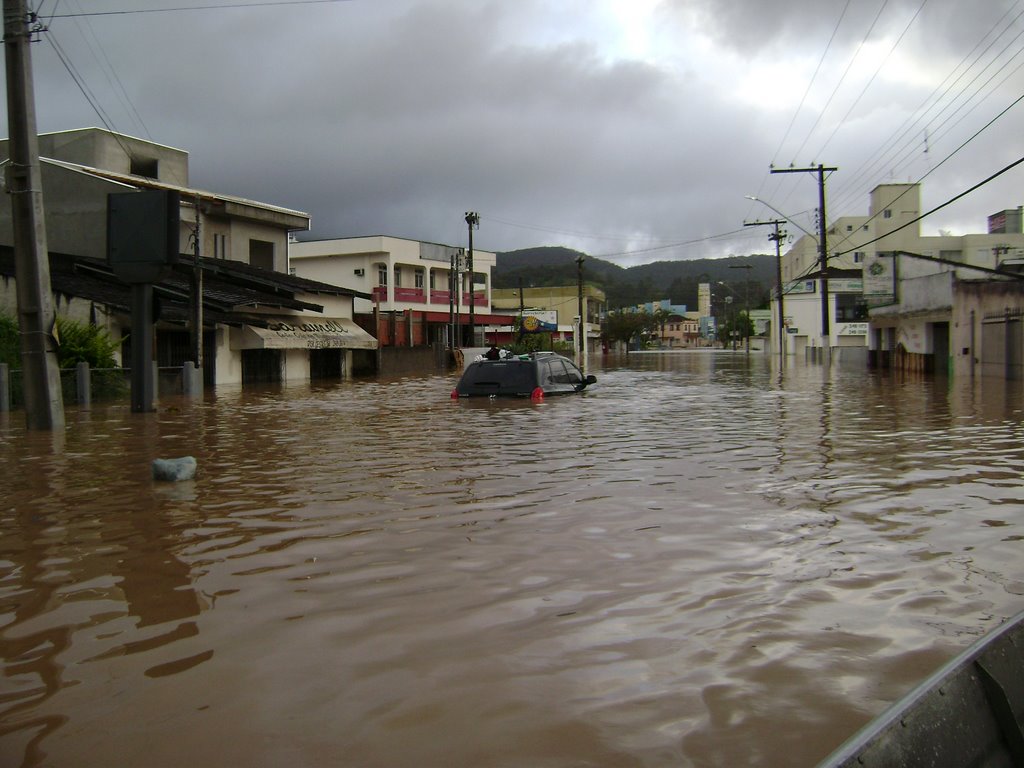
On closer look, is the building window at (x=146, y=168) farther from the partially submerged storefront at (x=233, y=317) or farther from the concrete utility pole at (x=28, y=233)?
the concrete utility pole at (x=28, y=233)

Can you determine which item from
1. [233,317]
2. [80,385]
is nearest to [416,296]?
[233,317]

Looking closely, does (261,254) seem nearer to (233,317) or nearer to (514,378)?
(233,317)

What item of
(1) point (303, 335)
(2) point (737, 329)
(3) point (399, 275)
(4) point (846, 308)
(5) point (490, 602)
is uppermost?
(3) point (399, 275)

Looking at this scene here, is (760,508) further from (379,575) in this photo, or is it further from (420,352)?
(420,352)

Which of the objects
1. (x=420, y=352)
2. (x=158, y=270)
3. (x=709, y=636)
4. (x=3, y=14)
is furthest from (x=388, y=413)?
(x=420, y=352)

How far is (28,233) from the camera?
14.6 meters

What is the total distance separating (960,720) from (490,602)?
100 inches

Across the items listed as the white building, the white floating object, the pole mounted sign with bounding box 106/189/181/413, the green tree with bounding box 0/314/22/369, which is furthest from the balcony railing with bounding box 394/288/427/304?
the white floating object

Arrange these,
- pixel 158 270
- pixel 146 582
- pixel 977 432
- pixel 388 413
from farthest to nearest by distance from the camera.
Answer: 1. pixel 388 413
2. pixel 158 270
3. pixel 977 432
4. pixel 146 582

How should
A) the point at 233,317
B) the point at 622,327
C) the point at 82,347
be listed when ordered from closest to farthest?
1. the point at 82,347
2. the point at 233,317
3. the point at 622,327

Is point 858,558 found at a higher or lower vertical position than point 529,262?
lower

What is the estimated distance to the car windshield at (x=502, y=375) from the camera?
1773 centimetres

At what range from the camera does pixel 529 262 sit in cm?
18038

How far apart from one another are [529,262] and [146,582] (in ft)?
581
